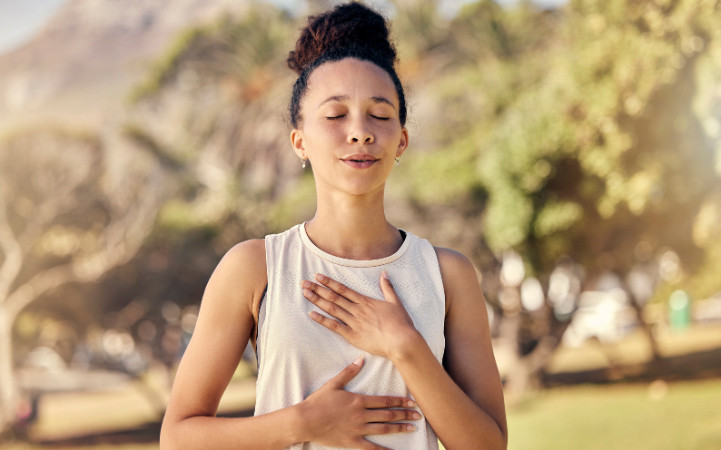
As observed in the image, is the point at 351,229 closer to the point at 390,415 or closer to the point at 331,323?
the point at 331,323

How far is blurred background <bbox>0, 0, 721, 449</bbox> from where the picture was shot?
9.63 metres

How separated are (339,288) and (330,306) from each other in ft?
0.13

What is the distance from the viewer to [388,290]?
1298 millimetres

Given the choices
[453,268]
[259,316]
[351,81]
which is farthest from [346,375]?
[351,81]

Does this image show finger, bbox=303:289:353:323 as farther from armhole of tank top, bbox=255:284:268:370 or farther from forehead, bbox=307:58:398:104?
forehead, bbox=307:58:398:104

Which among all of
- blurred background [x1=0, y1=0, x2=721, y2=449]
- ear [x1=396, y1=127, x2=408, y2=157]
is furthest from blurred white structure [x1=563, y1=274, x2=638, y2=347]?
ear [x1=396, y1=127, x2=408, y2=157]

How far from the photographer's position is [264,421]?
1221 millimetres

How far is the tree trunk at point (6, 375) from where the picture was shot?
11500 mm

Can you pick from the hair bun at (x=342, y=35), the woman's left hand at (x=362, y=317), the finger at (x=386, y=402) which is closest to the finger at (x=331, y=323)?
the woman's left hand at (x=362, y=317)

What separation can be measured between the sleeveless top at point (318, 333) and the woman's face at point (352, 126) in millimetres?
136

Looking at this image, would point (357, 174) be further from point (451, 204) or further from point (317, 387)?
point (451, 204)

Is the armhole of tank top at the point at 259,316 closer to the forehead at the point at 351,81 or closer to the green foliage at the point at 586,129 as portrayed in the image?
the forehead at the point at 351,81

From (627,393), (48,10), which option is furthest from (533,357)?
(48,10)

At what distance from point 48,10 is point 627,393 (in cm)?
1245
